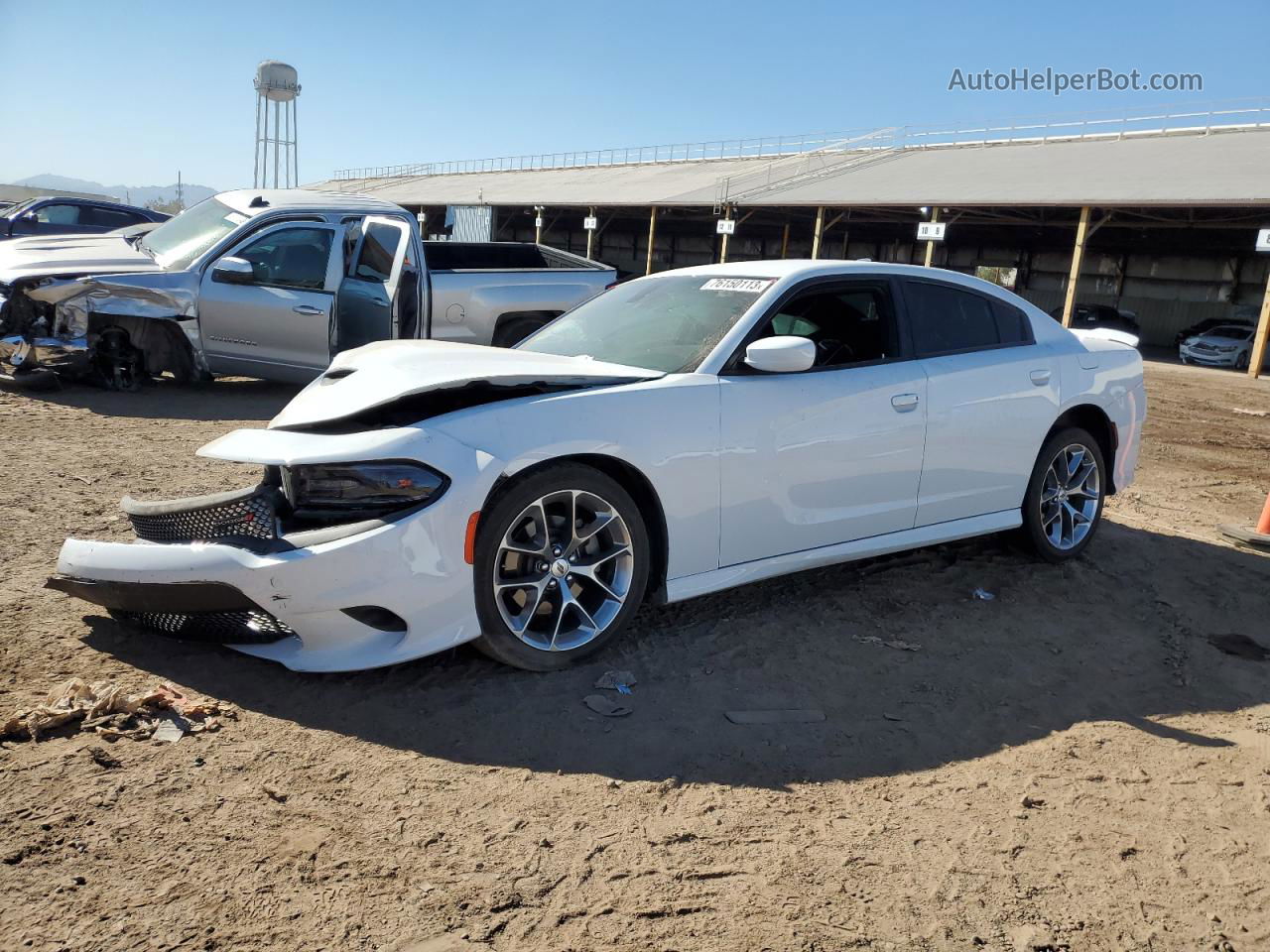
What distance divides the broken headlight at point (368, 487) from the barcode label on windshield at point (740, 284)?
1877 millimetres

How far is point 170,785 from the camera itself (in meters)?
2.80

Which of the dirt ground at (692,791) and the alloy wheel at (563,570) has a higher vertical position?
the alloy wheel at (563,570)

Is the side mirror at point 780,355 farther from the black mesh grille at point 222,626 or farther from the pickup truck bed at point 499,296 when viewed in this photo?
the pickup truck bed at point 499,296

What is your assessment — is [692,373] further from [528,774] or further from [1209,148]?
[1209,148]

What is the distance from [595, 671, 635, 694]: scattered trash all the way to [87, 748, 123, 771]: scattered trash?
62.2 inches

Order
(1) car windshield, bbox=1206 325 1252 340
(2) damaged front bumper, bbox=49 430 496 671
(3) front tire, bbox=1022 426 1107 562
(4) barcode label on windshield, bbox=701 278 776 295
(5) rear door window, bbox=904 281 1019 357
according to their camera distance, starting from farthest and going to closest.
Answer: (1) car windshield, bbox=1206 325 1252 340 → (3) front tire, bbox=1022 426 1107 562 → (5) rear door window, bbox=904 281 1019 357 → (4) barcode label on windshield, bbox=701 278 776 295 → (2) damaged front bumper, bbox=49 430 496 671

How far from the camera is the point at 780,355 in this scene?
159 inches

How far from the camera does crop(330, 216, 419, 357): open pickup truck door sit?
8875 millimetres

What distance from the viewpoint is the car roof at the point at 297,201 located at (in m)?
9.10

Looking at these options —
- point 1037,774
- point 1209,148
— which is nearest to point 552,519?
point 1037,774

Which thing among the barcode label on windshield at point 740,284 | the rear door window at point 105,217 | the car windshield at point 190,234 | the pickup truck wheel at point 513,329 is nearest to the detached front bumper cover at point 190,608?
the barcode label on windshield at point 740,284

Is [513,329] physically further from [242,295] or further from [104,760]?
[104,760]

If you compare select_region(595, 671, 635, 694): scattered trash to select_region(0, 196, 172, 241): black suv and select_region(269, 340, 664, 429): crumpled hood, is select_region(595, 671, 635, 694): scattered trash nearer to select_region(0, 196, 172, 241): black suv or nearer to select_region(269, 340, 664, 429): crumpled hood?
select_region(269, 340, 664, 429): crumpled hood

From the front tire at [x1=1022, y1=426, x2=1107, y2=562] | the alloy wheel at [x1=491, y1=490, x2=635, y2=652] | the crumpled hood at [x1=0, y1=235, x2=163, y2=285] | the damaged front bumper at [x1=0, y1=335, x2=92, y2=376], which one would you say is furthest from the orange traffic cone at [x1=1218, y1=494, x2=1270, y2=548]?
the damaged front bumper at [x1=0, y1=335, x2=92, y2=376]
